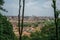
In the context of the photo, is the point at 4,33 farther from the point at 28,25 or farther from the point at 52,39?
the point at 28,25

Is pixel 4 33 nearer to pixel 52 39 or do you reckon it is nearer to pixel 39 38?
pixel 52 39

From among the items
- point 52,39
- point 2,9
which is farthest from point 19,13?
point 52,39

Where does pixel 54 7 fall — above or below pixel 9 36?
above

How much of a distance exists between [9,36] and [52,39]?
6650mm

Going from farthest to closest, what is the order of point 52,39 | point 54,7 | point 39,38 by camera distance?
point 39,38 → point 52,39 → point 54,7

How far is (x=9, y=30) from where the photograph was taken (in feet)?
103

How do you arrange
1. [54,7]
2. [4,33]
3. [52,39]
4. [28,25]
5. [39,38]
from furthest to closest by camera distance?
[28,25] → [39,38] → [52,39] → [4,33] → [54,7]

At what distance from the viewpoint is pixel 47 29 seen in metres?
41.3

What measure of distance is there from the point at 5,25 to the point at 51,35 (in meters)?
7.69

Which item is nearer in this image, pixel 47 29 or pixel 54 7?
pixel 54 7

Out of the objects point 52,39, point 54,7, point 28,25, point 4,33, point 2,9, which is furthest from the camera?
point 28,25

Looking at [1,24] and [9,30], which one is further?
[9,30]

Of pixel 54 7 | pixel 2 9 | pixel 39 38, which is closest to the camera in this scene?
pixel 54 7

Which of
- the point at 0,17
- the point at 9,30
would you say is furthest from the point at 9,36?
the point at 0,17
